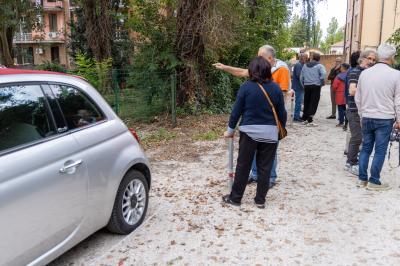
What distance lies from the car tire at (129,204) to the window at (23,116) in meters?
1.07

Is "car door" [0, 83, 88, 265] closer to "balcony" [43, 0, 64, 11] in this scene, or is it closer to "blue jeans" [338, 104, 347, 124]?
"blue jeans" [338, 104, 347, 124]

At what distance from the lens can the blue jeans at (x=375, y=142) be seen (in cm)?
547

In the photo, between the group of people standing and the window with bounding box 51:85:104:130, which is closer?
the window with bounding box 51:85:104:130

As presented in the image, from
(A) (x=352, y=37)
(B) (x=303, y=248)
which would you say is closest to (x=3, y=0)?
(B) (x=303, y=248)

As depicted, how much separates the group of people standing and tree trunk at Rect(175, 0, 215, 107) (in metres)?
4.50

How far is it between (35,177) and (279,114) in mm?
2805

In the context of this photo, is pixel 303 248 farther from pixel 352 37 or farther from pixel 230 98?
pixel 352 37

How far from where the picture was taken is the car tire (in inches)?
163

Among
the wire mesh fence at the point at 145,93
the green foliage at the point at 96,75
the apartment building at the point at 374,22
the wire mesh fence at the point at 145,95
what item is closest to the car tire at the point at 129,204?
the wire mesh fence at the point at 145,93

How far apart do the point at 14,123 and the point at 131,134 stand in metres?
1.51

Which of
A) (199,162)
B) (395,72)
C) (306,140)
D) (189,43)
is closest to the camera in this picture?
(395,72)

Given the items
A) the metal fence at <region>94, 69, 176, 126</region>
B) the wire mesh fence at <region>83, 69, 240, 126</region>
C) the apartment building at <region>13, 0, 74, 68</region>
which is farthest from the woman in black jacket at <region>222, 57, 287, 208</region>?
the apartment building at <region>13, 0, 74, 68</region>

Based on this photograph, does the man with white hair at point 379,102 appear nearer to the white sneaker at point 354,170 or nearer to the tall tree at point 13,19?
the white sneaker at point 354,170

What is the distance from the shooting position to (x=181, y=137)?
923 centimetres
